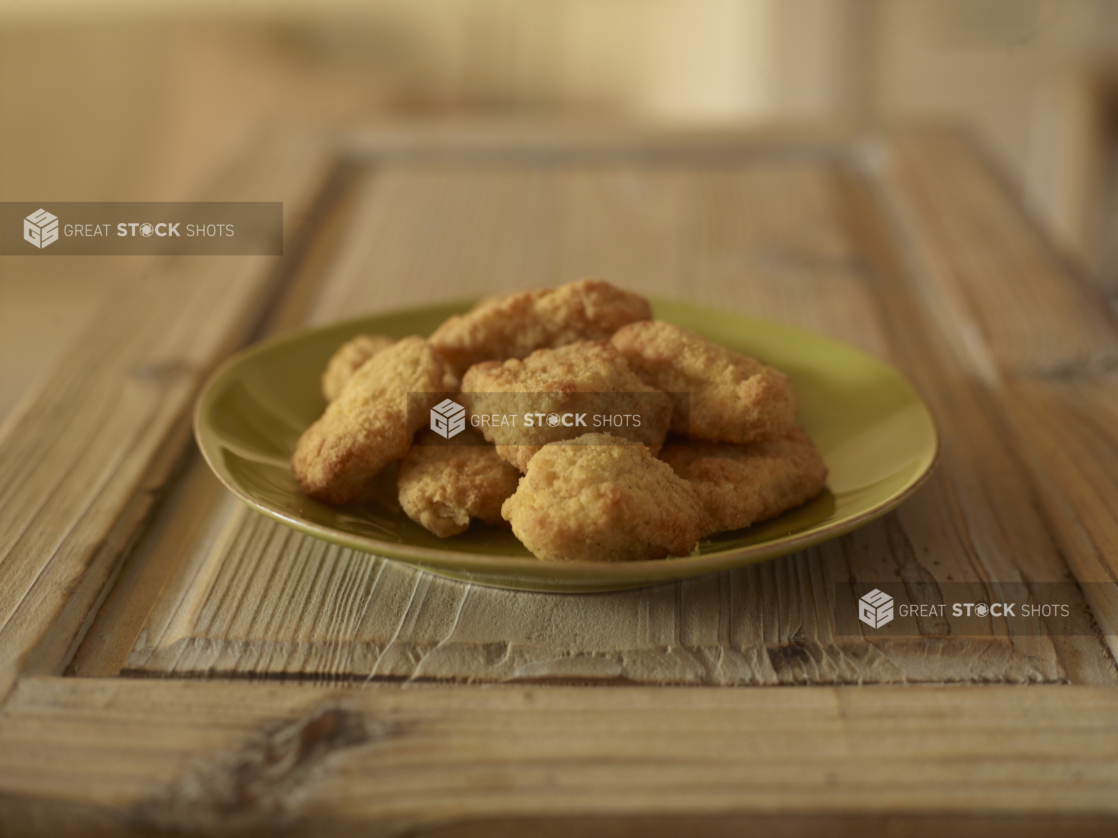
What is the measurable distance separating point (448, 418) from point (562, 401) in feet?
0.39

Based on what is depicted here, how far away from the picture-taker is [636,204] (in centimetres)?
161

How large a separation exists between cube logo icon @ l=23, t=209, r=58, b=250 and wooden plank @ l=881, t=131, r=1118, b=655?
112 centimetres

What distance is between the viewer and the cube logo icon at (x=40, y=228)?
4.15ft

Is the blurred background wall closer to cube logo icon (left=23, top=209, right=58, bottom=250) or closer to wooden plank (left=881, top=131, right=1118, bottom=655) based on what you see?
wooden plank (left=881, top=131, right=1118, bottom=655)

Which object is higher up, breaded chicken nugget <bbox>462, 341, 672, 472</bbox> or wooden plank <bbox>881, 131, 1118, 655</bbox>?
breaded chicken nugget <bbox>462, 341, 672, 472</bbox>

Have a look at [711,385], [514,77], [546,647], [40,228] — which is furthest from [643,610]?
[514,77]

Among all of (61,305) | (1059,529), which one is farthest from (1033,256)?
(61,305)

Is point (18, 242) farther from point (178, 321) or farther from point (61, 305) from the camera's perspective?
point (61, 305)

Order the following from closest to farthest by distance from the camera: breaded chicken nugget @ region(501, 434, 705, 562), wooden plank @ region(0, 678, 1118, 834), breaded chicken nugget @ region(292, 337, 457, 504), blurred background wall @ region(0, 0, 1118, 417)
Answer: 1. wooden plank @ region(0, 678, 1118, 834)
2. breaded chicken nugget @ region(501, 434, 705, 562)
3. breaded chicken nugget @ region(292, 337, 457, 504)
4. blurred background wall @ region(0, 0, 1118, 417)

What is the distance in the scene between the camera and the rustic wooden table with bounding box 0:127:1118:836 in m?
0.56

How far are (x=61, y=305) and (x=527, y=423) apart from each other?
2621 mm

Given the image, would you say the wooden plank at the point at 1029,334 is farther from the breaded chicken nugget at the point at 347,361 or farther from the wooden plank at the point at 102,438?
the wooden plank at the point at 102,438

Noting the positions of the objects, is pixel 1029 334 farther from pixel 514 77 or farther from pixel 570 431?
pixel 514 77

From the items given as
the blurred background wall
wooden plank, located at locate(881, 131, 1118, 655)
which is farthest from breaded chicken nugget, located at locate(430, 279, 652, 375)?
the blurred background wall
